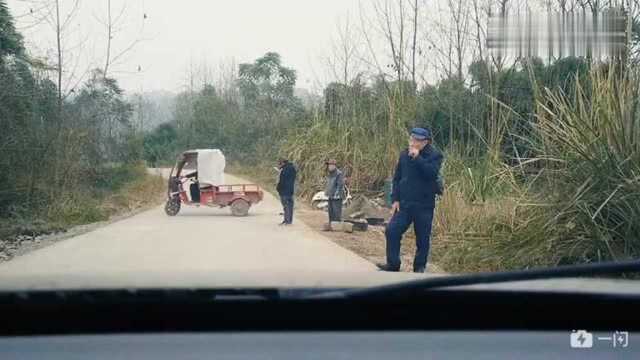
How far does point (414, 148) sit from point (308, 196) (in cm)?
1064

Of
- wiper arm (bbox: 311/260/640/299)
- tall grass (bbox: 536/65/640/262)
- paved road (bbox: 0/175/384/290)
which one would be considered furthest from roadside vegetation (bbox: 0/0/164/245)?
wiper arm (bbox: 311/260/640/299)

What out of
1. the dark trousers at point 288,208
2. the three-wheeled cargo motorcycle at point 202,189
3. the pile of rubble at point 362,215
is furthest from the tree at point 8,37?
the pile of rubble at point 362,215

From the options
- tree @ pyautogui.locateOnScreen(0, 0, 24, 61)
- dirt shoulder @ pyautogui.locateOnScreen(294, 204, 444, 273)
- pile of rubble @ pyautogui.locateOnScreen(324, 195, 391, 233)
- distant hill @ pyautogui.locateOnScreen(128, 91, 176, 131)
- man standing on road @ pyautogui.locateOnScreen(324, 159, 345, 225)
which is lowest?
dirt shoulder @ pyautogui.locateOnScreen(294, 204, 444, 273)

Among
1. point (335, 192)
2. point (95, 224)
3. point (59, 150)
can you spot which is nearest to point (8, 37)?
point (59, 150)

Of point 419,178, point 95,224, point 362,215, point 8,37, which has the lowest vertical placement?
point 95,224

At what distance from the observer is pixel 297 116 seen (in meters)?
20.6

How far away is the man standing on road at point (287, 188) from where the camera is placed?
48.9 ft

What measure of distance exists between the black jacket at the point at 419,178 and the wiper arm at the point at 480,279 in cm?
533

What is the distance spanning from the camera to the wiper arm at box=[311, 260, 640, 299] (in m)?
2.50

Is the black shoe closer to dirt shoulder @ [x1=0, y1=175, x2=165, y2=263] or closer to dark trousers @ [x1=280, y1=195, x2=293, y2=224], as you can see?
dirt shoulder @ [x1=0, y1=175, x2=165, y2=263]

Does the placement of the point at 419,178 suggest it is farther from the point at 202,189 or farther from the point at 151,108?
the point at 202,189

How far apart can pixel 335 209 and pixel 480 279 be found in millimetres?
11721

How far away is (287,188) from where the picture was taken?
15039mm

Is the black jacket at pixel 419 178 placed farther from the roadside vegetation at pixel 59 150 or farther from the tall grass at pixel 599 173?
the roadside vegetation at pixel 59 150
